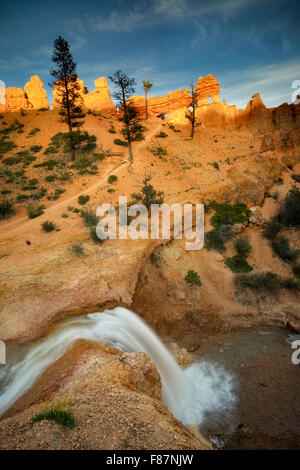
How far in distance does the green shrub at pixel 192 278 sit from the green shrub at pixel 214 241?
3.58 metres

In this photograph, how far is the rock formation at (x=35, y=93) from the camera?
52.4m

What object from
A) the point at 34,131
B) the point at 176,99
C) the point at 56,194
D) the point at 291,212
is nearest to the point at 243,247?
the point at 291,212

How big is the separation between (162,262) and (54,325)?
9832 mm

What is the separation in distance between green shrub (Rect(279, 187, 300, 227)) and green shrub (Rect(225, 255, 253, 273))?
7.87 meters

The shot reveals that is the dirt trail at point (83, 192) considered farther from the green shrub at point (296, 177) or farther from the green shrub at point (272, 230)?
the green shrub at point (296, 177)

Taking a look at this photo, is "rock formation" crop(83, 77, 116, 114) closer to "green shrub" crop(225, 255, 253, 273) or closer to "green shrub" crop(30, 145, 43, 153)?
"green shrub" crop(30, 145, 43, 153)

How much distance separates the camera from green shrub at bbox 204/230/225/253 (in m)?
19.9

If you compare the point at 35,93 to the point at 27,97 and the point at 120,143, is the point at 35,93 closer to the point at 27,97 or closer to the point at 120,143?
the point at 27,97

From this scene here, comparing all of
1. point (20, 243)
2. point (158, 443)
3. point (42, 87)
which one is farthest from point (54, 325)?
point (42, 87)

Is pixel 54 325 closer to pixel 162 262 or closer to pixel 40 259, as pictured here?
pixel 40 259

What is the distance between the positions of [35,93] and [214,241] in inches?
2421

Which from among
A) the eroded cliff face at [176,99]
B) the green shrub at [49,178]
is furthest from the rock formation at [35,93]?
the green shrub at [49,178]

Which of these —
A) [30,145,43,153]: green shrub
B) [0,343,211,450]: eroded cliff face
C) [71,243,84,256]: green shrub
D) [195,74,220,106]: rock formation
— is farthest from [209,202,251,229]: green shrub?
[195,74,220,106]: rock formation

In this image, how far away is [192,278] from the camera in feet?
56.6
